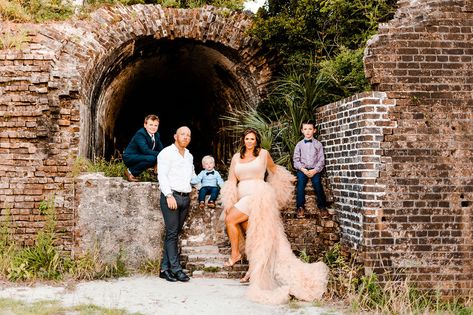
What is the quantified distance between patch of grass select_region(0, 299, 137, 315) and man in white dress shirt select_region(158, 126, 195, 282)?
1.48 metres

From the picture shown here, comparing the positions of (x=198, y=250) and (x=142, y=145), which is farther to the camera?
(x=142, y=145)

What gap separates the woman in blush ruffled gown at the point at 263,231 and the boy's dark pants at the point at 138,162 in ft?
4.73

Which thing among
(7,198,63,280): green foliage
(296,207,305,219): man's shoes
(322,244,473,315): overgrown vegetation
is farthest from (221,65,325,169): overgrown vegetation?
(7,198,63,280): green foliage

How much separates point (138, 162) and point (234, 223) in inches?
80.9

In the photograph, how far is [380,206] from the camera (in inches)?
241

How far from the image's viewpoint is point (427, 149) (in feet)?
20.5

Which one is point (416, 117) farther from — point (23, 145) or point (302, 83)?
point (23, 145)

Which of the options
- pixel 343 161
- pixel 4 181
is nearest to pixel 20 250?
pixel 4 181

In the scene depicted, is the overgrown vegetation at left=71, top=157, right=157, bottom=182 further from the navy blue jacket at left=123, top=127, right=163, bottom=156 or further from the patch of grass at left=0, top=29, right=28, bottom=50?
the patch of grass at left=0, top=29, right=28, bottom=50

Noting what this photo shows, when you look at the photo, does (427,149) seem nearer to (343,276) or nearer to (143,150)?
(343,276)

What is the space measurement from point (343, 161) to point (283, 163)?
1342 mm

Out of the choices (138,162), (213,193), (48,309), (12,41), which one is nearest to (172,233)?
(213,193)

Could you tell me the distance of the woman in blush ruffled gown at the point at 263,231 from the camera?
590cm

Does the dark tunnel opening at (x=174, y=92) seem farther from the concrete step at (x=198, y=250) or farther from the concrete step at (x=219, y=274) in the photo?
the concrete step at (x=219, y=274)
